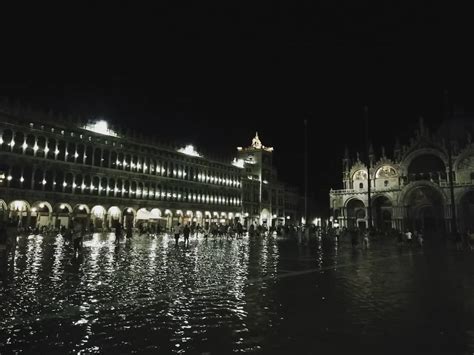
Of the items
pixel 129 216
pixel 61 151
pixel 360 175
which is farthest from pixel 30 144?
pixel 360 175

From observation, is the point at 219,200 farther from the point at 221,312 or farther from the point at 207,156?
the point at 221,312

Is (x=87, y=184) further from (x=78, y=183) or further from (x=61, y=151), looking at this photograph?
(x=61, y=151)

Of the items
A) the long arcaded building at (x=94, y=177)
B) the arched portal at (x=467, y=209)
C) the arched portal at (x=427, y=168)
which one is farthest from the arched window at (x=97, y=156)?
the arched portal at (x=467, y=209)

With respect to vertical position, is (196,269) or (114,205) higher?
(114,205)

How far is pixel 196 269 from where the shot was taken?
14055 mm

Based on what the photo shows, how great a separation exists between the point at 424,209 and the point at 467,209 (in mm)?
6690

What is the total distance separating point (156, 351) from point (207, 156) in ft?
221

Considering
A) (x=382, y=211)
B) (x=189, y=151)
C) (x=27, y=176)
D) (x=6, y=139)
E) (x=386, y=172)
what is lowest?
(x=382, y=211)

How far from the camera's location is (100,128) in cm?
5347

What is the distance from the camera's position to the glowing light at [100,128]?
52.1 m

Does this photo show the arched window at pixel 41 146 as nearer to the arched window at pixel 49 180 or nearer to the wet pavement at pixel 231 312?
the arched window at pixel 49 180

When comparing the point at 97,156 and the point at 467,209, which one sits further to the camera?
the point at 467,209

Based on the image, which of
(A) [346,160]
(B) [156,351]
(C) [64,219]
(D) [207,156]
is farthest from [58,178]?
(A) [346,160]

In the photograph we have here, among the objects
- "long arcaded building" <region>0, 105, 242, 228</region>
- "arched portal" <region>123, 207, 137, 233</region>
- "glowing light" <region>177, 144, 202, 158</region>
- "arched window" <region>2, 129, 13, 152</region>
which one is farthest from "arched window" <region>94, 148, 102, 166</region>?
"glowing light" <region>177, 144, 202, 158</region>
